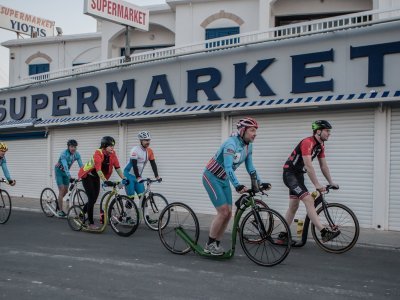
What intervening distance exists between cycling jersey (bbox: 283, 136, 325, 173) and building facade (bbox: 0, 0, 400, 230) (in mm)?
3457

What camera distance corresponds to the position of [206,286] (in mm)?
5309

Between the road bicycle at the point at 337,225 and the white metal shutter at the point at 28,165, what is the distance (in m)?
13.3

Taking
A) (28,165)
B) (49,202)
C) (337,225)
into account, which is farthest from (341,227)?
(28,165)

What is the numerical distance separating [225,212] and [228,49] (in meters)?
7.50

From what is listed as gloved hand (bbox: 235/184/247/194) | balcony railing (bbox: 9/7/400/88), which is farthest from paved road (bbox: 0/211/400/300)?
balcony railing (bbox: 9/7/400/88)

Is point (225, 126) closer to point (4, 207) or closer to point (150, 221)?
Result: point (150, 221)

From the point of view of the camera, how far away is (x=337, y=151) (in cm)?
1115

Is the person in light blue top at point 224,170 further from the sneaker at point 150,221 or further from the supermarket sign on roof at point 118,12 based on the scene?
the supermarket sign on roof at point 118,12

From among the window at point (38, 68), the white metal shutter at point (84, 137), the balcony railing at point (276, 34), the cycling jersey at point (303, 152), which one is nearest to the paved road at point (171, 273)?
the cycling jersey at point (303, 152)

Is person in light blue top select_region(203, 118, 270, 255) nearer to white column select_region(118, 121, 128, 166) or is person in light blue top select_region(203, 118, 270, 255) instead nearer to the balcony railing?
the balcony railing

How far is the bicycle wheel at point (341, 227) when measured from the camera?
7.03 meters

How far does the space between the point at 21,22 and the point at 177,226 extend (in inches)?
1071

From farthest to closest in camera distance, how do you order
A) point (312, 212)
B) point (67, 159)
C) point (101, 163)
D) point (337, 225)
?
1. point (67, 159)
2. point (101, 163)
3. point (312, 212)
4. point (337, 225)

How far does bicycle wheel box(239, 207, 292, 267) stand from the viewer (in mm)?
6219
